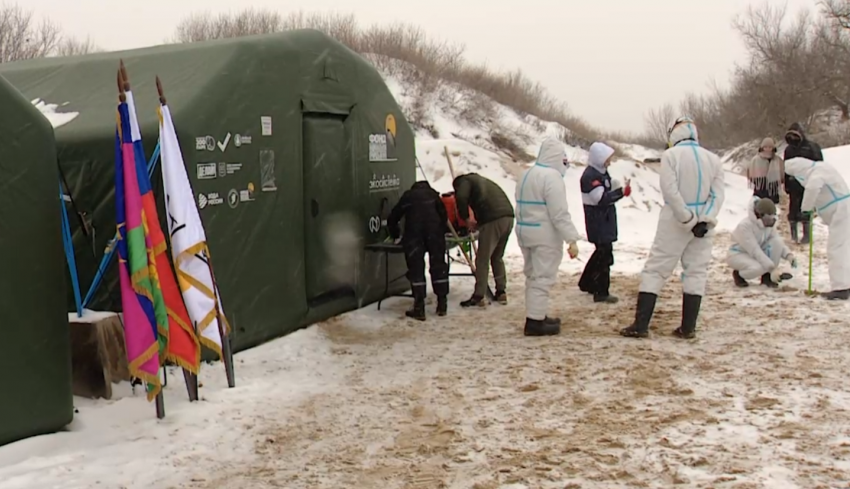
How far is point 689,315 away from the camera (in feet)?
22.3

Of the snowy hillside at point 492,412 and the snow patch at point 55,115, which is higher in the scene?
the snow patch at point 55,115

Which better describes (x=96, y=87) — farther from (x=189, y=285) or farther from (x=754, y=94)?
(x=754, y=94)

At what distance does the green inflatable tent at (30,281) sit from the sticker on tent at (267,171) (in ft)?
7.15

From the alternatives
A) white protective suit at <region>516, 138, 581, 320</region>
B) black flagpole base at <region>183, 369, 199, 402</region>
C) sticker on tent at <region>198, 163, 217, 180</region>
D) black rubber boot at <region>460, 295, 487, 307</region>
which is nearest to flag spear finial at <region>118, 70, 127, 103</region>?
sticker on tent at <region>198, 163, 217, 180</region>

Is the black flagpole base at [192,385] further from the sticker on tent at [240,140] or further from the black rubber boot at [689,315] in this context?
the black rubber boot at [689,315]

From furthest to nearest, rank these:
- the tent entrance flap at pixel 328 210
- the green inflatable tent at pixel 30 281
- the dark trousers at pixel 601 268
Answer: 1. the dark trousers at pixel 601 268
2. the tent entrance flap at pixel 328 210
3. the green inflatable tent at pixel 30 281

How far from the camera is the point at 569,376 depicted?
19.1 feet

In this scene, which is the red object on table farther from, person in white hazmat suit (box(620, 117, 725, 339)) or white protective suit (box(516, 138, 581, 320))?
person in white hazmat suit (box(620, 117, 725, 339))

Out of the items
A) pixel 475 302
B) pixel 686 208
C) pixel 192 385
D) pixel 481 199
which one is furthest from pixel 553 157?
pixel 192 385

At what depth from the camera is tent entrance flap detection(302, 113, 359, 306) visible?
289 inches

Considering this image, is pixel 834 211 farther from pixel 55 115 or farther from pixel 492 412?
pixel 55 115

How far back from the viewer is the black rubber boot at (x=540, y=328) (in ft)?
23.2

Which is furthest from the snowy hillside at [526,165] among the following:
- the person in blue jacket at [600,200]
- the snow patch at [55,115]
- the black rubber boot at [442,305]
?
the snow patch at [55,115]

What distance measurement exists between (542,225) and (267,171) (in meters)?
2.43
